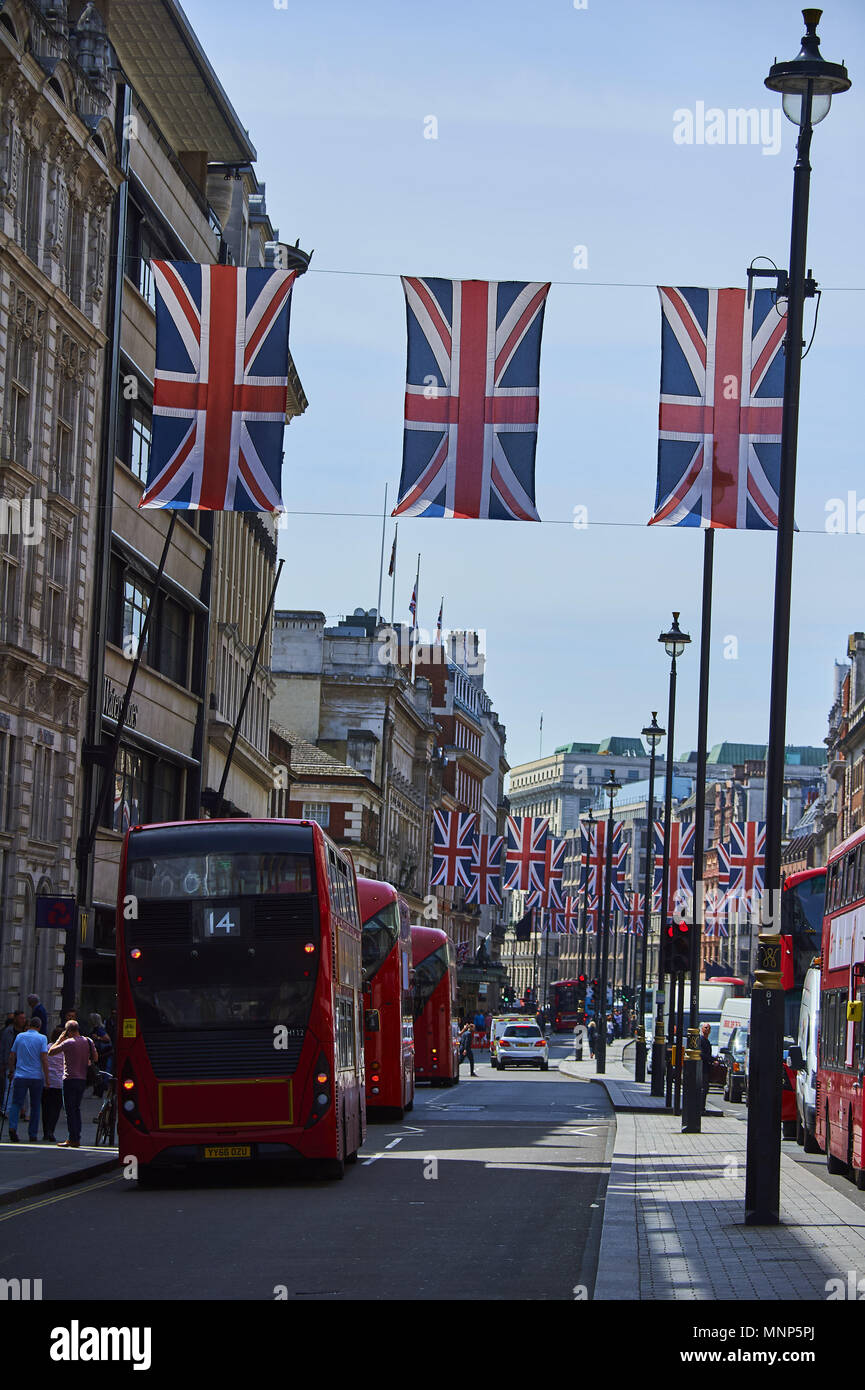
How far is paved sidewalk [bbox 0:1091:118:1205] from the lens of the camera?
2048cm

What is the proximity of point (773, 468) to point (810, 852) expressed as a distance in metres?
128

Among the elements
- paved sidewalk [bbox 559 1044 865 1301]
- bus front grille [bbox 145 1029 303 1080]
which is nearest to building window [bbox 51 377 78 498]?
paved sidewalk [bbox 559 1044 865 1301]

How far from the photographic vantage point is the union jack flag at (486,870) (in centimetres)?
7369

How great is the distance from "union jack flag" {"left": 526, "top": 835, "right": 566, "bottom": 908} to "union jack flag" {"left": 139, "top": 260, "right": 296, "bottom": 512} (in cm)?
5291

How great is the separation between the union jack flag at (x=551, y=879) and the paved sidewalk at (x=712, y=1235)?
4902 cm

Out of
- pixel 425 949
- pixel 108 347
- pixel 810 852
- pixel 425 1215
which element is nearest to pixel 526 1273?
pixel 425 1215

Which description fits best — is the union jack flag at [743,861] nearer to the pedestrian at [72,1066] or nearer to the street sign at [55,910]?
the pedestrian at [72,1066]

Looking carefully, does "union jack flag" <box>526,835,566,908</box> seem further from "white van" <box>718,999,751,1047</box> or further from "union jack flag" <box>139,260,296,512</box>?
"union jack flag" <box>139,260,296,512</box>

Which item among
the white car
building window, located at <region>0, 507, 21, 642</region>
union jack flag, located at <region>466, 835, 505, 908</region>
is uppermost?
building window, located at <region>0, 507, 21, 642</region>

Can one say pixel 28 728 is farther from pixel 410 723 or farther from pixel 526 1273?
pixel 410 723

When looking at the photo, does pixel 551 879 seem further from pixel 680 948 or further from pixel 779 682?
pixel 779 682

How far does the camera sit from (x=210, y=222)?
55750 millimetres

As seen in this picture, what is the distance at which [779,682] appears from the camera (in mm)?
17375

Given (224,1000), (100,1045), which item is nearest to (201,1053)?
(224,1000)
